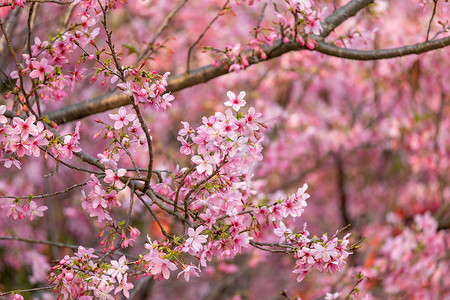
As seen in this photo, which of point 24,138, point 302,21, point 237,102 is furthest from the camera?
point 302,21

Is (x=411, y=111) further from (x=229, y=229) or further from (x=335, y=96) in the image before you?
(x=229, y=229)

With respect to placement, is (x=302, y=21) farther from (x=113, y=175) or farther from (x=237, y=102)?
(x=113, y=175)

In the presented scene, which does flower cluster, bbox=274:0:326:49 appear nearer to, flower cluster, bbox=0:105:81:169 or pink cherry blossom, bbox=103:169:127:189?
pink cherry blossom, bbox=103:169:127:189

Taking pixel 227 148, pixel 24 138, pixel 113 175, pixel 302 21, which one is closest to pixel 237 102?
pixel 227 148

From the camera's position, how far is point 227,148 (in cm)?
187

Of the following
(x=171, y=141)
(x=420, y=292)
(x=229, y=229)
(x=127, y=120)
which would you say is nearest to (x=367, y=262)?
(x=420, y=292)

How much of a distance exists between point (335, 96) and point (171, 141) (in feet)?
8.69

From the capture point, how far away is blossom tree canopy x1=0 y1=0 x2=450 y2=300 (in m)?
1.97

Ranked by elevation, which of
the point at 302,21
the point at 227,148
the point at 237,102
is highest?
the point at 302,21

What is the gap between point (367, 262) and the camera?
5277 mm

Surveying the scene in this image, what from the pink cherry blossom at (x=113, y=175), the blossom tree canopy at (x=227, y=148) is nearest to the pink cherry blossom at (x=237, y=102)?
the blossom tree canopy at (x=227, y=148)

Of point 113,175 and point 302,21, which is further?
point 302,21

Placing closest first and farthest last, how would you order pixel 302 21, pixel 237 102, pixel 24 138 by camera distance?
pixel 24 138
pixel 237 102
pixel 302 21

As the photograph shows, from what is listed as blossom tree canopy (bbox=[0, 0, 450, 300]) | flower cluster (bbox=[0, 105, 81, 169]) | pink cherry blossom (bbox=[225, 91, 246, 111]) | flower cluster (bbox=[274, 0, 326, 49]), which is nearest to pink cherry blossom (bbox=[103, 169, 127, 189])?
blossom tree canopy (bbox=[0, 0, 450, 300])
